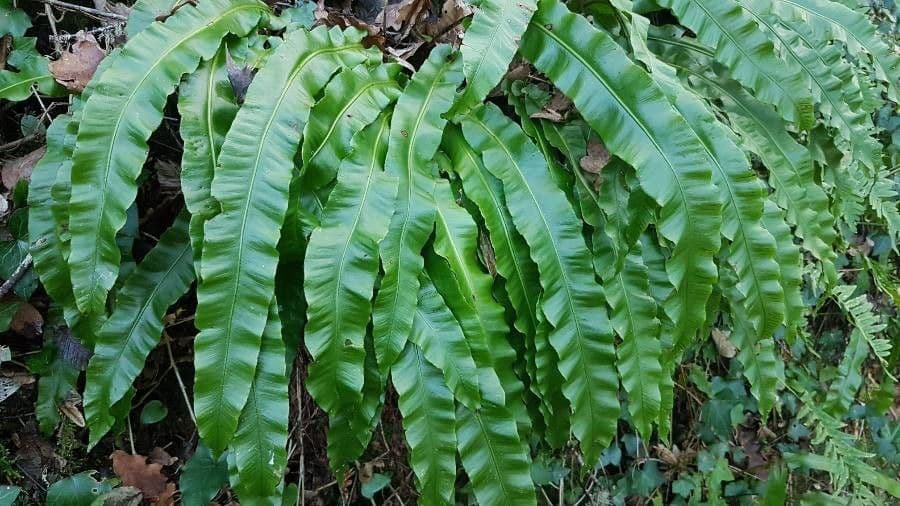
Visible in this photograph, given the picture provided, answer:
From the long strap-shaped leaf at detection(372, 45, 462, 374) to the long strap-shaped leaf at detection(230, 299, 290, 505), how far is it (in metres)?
0.18

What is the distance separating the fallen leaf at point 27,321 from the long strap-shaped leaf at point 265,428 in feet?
1.89

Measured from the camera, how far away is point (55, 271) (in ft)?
3.87

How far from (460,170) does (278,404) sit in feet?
1.87

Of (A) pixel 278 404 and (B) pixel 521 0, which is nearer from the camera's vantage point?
(A) pixel 278 404

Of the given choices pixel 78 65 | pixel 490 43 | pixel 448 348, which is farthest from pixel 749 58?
pixel 78 65

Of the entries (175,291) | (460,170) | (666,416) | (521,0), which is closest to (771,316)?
(666,416)

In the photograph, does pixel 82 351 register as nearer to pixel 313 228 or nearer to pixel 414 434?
pixel 313 228

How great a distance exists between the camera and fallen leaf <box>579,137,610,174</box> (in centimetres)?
139

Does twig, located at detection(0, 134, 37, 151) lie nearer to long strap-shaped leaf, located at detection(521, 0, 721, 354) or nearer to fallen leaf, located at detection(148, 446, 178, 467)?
fallen leaf, located at detection(148, 446, 178, 467)

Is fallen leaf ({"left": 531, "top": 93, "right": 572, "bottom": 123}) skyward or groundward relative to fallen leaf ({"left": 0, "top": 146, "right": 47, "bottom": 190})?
skyward

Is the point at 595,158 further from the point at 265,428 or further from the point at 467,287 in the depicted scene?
the point at 265,428

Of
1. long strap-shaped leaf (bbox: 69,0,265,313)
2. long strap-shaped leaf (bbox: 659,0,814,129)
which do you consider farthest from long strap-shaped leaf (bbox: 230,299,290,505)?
long strap-shaped leaf (bbox: 659,0,814,129)

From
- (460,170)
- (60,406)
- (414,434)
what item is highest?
(460,170)

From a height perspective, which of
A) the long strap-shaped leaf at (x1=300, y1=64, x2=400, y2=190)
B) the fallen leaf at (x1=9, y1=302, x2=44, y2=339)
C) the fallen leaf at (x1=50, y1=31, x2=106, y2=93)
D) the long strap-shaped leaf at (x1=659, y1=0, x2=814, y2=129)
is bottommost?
the fallen leaf at (x1=9, y1=302, x2=44, y2=339)
